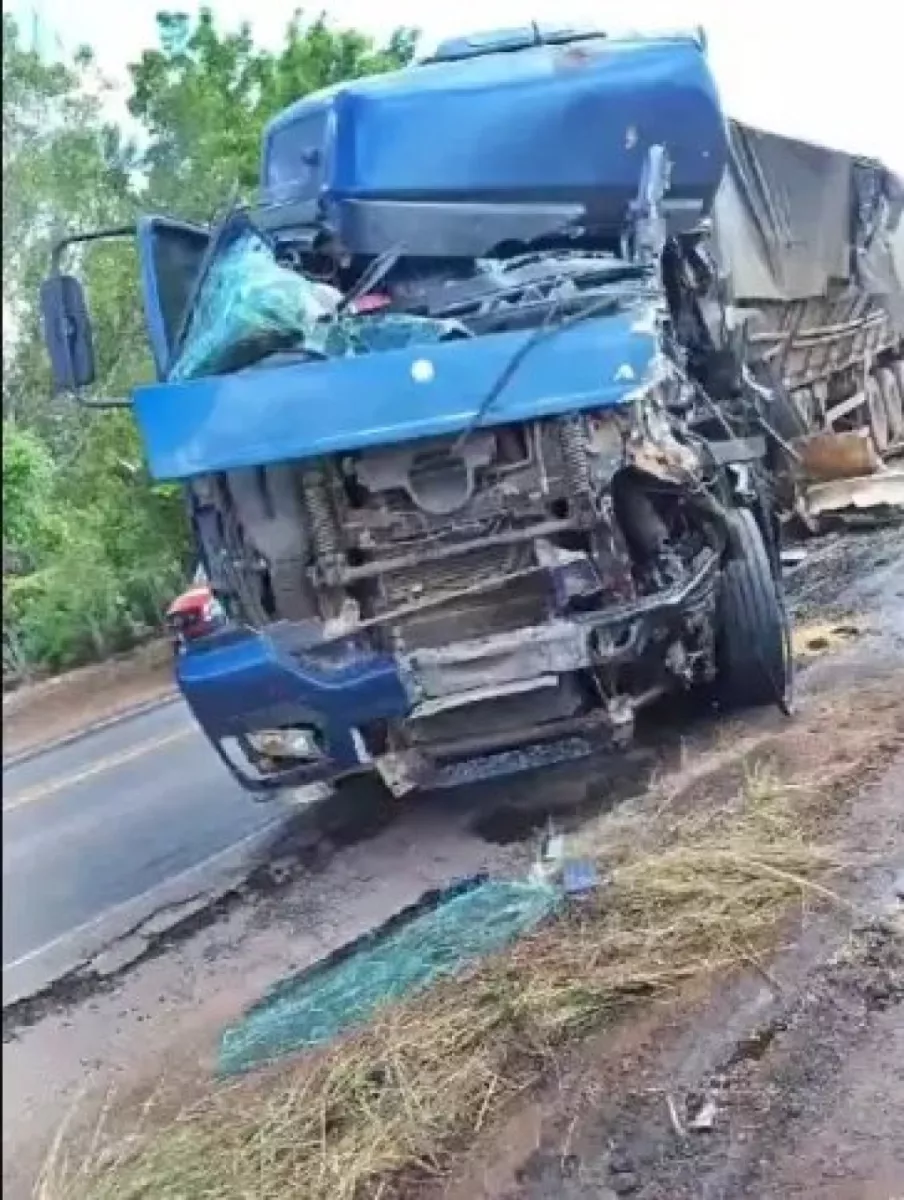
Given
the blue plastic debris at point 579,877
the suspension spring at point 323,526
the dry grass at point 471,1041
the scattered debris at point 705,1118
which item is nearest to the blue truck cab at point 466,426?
the suspension spring at point 323,526

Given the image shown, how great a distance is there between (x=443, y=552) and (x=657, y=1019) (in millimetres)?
964

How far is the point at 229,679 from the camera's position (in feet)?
8.27

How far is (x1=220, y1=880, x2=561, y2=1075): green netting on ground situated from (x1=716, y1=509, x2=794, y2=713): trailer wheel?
2.65 ft

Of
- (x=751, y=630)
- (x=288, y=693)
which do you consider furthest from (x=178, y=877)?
(x=751, y=630)

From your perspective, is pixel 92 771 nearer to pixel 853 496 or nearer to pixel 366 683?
pixel 366 683

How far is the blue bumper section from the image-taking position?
2496 mm

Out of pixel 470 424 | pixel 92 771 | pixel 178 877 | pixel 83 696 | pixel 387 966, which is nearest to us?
pixel 83 696

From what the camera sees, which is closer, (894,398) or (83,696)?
(83,696)

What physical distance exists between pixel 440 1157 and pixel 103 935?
2.57 ft

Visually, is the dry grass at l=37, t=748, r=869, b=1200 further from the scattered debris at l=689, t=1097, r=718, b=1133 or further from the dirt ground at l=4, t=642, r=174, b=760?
the dirt ground at l=4, t=642, r=174, b=760

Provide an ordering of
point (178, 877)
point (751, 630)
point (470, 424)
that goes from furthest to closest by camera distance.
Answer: point (751, 630), point (178, 877), point (470, 424)

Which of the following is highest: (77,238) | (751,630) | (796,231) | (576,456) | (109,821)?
(77,238)

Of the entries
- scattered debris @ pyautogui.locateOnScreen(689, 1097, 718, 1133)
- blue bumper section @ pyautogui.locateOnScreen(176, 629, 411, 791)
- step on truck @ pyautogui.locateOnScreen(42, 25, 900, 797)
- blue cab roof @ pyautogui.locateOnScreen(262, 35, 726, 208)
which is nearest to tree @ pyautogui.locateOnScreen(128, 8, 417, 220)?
step on truck @ pyautogui.locateOnScreen(42, 25, 900, 797)

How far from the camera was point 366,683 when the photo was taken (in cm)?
267
